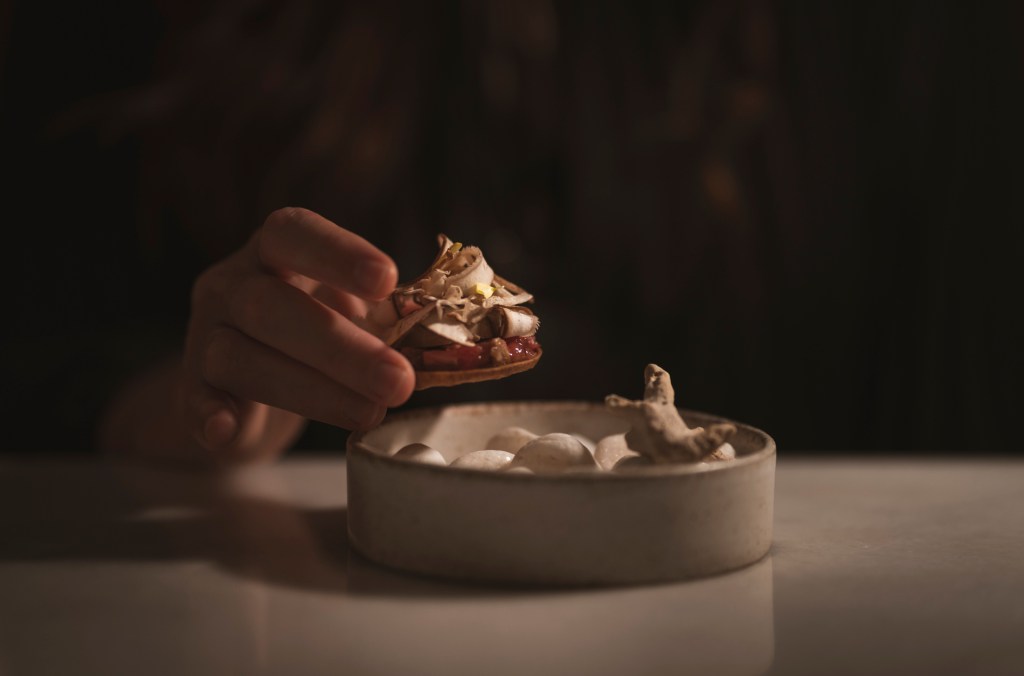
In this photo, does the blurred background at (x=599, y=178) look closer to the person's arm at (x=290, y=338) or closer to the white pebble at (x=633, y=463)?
the person's arm at (x=290, y=338)

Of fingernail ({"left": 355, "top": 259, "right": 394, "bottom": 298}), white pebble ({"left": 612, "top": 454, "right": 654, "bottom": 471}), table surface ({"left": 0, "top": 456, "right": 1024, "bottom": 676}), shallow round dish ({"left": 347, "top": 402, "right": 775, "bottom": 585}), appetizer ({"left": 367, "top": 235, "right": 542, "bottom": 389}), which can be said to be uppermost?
fingernail ({"left": 355, "top": 259, "right": 394, "bottom": 298})

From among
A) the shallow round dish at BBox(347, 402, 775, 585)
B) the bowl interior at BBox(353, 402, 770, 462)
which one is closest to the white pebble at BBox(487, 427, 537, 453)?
the bowl interior at BBox(353, 402, 770, 462)

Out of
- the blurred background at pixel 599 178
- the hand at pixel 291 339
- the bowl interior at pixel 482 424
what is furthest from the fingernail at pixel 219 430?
the blurred background at pixel 599 178

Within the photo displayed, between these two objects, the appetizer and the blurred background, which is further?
the blurred background

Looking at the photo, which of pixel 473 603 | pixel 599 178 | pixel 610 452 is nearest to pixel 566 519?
pixel 473 603

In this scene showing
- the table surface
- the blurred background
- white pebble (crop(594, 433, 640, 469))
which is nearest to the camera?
the table surface

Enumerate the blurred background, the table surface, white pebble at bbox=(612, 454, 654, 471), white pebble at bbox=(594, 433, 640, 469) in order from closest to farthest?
1. the table surface
2. white pebble at bbox=(612, 454, 654, 471)
3. white pebble at bbox=(594, 433, 640, 469)
4. the blurred background

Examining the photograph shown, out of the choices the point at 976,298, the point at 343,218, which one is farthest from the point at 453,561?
the point at 976,298

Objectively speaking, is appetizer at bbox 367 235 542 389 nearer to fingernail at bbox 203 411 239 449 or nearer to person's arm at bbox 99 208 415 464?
person's arm at bbox 99 208 415 464
